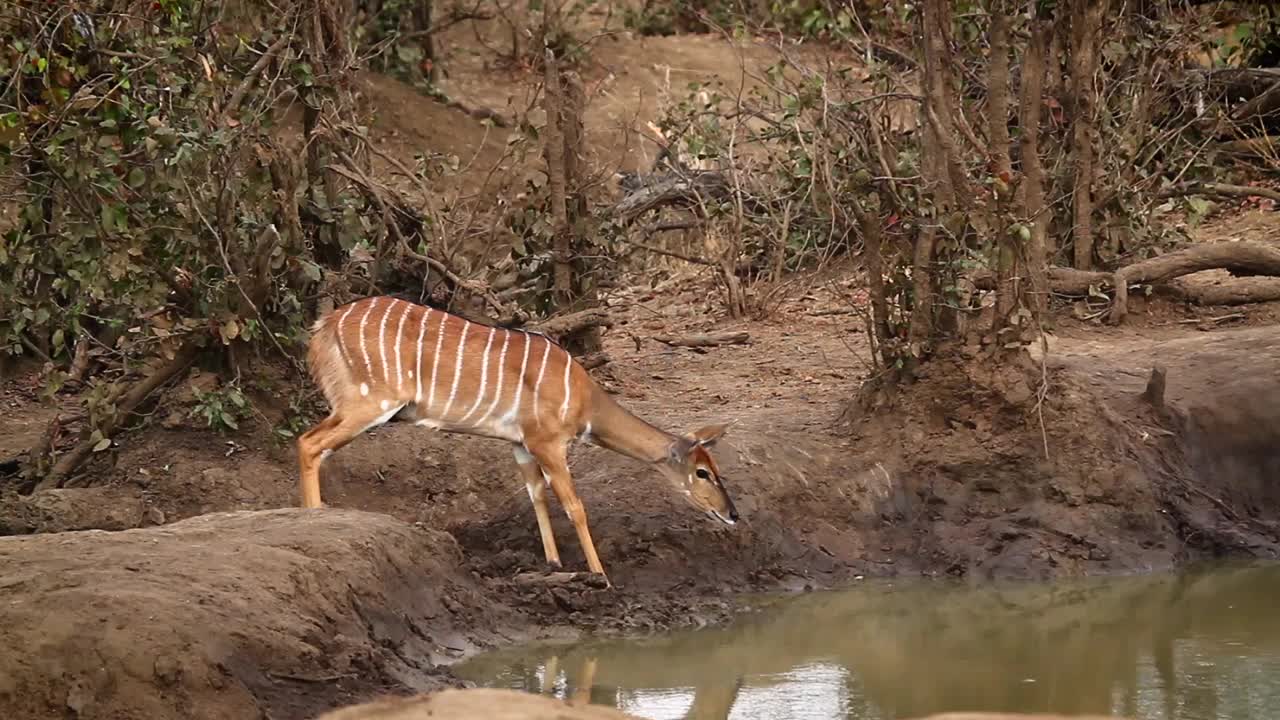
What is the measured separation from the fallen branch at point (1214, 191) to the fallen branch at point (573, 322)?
3.58 m

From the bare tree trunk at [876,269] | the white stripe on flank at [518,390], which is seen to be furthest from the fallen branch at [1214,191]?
the white stripe on flank at [518,390]

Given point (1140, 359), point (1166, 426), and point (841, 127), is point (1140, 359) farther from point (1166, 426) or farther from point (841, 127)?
point (841, 127)

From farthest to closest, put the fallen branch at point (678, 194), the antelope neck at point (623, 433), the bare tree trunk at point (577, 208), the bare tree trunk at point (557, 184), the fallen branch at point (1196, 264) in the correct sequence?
the fallen branch at point (678, 194)
the fallen branch at point (1196, 264)
the bare tree trunk at point (577, 208)
the bare tree trunk at point (557, 184)
the antelope neck at point (623, 433)

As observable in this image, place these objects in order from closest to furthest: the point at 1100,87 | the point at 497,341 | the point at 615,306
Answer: the point at 497,341 < the point at 1100,87 < the point at 615,306

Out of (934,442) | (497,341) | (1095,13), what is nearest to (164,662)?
(497,341)

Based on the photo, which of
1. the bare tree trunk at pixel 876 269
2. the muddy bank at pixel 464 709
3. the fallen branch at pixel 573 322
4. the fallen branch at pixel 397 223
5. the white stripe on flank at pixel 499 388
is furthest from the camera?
the fallen branch at pixel 573 322

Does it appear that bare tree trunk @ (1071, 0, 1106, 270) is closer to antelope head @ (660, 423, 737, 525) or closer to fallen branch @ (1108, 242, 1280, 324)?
fallen branch @ (1108, 242, 1280, 324)

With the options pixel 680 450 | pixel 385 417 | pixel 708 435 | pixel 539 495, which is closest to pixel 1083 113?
pixel 708 435

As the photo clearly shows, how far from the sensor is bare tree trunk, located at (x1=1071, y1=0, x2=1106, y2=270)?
976 centimetres

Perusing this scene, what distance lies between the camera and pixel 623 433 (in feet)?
26.1

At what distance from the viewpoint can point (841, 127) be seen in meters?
9.89

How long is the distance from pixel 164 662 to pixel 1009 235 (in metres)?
4.33

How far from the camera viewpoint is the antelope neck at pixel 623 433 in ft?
26.0

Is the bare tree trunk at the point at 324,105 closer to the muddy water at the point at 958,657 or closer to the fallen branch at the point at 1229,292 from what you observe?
the muddy water at the point at 958,657
